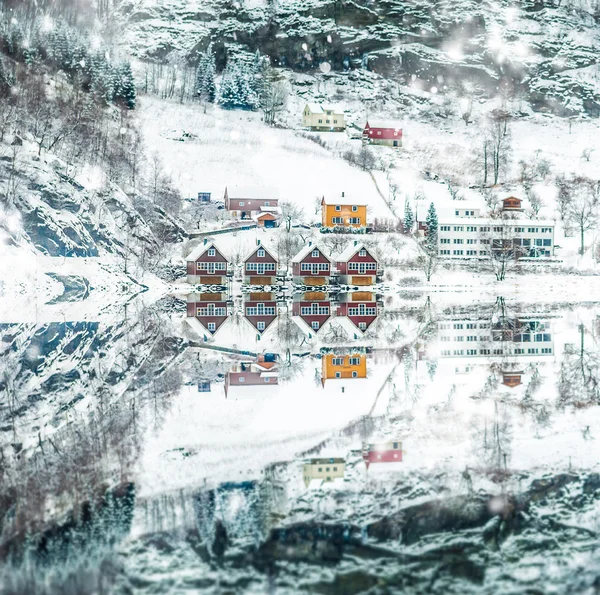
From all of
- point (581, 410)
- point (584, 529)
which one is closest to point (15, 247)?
point (581, 410)

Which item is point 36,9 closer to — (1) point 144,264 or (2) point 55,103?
(2) point 55,103

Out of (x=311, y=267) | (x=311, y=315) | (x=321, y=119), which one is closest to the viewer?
(x=311, y=315)

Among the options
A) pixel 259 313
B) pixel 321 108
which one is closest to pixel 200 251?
pixel 259 313

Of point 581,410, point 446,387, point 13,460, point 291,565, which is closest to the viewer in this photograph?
point 291,565

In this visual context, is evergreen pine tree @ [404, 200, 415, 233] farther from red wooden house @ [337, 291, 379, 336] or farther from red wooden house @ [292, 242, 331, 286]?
red wooden house @ [337, 291, 379, 336]

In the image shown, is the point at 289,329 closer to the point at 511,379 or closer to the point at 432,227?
the point at 511,379

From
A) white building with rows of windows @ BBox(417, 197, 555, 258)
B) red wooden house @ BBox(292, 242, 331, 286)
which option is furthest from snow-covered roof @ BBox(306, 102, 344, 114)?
red wooden house @ BBox(292, 242, 331, 286)

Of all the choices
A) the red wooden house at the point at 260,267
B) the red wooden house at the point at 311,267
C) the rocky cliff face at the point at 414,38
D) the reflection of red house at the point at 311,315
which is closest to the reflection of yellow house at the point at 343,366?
the reflection of red house at the point at 311,315
